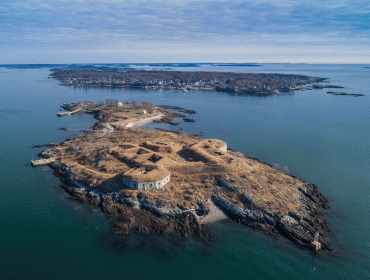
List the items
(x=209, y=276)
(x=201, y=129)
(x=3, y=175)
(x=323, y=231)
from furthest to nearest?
(x=201, y=129), (x=3, y=175), (x=323, y=231), (x=209, y=276)

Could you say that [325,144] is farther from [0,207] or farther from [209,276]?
[0,207]

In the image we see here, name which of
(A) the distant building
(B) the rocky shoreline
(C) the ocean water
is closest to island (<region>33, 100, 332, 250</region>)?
(B) the rocky shoreline

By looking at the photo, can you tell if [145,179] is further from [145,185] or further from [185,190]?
[185,190]

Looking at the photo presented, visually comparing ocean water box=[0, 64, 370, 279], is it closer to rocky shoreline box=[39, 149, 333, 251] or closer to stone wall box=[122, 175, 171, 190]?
rocky shoreline box=[39, 149, 333, 251]

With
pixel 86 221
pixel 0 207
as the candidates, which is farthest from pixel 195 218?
pixel 0 207

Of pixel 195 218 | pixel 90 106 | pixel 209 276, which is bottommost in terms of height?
pixel 209 276

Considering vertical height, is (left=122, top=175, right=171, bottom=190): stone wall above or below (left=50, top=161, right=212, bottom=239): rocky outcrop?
above

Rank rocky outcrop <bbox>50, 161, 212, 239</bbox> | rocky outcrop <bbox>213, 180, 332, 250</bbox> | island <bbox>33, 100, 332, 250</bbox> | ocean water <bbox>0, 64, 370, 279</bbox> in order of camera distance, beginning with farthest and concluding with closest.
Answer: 1. island <bbox>33, 100, 332, 250</bbox>
2. rocky outcrop <bbox>50, 161, 212, 239</bbox>
3. rocky outcrop <bbox>213, 180, 332, 250</bbox>
4. ocean water <bbox>0, 64, 370, 279</bbox>

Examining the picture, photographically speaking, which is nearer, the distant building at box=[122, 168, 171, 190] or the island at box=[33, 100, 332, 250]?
the island at box=[33, 100, 332, 250]
